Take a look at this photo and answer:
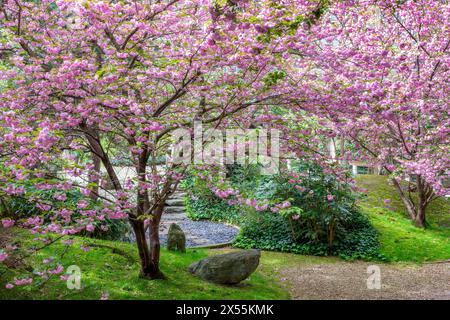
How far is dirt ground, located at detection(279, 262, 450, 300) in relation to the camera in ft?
17.8

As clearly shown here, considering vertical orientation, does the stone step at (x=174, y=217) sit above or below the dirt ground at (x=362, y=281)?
above

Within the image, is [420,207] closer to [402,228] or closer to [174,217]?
[402,228]

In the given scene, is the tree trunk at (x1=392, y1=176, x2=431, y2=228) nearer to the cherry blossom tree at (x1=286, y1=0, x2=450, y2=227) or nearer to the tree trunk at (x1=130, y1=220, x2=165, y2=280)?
the cherry blossom tree at (x1=286, y1=0, x2=450, y2=227)

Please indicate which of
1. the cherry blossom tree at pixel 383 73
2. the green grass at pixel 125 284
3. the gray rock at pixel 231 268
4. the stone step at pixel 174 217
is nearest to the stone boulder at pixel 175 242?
the green grass at pixel 125 284

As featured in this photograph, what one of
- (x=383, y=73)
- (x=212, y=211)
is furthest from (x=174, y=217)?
(x=383, y=73)

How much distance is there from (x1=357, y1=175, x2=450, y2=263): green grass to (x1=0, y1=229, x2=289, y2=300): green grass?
2998 millimetres

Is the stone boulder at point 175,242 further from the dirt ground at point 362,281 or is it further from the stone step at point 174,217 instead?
the stone step at point 174,217

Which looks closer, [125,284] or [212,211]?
[125,284]

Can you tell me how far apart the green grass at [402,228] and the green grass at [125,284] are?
300 centimetres

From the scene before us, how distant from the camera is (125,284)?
479 cm

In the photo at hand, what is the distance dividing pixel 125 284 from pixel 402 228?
638 centimetres

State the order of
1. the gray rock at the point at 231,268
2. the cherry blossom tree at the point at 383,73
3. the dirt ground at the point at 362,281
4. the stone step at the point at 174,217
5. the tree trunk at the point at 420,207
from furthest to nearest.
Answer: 1. the stone step at the point at 174,217
2. the tree trunk at the point at 420,207
3. the dirt ground at the point at 362,281
4. the gray rock at the point at 231,268
5. the cherry blossom tree at the point at 383,73

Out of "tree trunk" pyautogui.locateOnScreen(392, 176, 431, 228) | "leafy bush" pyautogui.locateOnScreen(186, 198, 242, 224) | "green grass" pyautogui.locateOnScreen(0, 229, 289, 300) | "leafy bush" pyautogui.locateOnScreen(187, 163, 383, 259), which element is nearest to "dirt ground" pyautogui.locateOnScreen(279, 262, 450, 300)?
"green grass" pyautogui.locateOnScreen(0, 229, 289, 300)

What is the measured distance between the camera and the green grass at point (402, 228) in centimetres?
770
